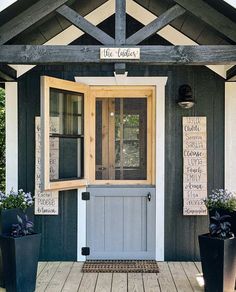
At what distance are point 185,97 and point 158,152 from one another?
2.31ft

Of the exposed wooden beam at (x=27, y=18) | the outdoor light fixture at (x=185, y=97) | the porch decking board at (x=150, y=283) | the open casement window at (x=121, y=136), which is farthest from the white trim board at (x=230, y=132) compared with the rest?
the exposed wooden beam at (x=27, y=18)

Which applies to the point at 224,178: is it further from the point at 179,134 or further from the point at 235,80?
the point at 235,80

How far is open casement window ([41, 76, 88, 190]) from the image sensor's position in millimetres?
3721

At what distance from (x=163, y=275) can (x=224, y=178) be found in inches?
52.4

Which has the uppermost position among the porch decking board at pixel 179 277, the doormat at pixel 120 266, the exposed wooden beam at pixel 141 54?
the exposed wooden beam at pixel 141 54

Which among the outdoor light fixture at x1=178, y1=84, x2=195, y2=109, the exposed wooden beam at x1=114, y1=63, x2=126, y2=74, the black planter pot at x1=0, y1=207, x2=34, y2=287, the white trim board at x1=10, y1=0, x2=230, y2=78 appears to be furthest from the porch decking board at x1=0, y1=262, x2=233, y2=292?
the white trim board at x1=10, y1=0, x2=230, y2=78

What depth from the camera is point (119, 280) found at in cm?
376

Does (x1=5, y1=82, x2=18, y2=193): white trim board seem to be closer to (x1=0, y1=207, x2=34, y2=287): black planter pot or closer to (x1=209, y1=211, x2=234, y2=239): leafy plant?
(x1=0, y1=207, x2=34, y2=287): black planter pot

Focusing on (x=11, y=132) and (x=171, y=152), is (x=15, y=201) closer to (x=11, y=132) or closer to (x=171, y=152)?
(x=11, y=132)

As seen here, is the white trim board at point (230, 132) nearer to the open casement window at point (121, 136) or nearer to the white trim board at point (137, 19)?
the white trim board at point (137, 19)

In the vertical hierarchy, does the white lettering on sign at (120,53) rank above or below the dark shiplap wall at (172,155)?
above

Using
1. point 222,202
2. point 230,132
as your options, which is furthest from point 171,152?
point 222,202

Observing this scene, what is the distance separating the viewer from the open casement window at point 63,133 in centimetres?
372

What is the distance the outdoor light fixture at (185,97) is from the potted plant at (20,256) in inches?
84.3
